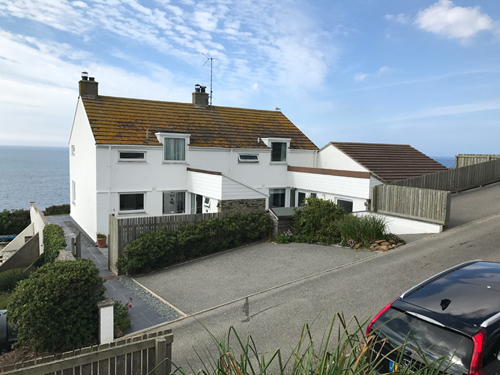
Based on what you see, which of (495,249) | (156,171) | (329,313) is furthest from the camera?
(156,171)

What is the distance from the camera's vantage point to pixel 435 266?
11516mm

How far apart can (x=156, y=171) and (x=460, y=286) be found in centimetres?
1721

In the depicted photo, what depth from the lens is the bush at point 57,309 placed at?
26.7 ft

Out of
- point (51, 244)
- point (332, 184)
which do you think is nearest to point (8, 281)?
point (51, 244)

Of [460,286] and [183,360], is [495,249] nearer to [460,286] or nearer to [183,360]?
[460,286]

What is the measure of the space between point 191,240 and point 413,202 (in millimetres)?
9274

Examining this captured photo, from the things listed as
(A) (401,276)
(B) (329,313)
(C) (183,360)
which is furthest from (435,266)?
(C) (183,360)

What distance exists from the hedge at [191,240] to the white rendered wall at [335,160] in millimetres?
8179

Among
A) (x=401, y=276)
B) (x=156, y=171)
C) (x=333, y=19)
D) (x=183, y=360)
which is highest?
(x=333, y=19)

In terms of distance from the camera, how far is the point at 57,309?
8289 mm

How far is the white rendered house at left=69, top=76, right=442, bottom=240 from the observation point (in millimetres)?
19188

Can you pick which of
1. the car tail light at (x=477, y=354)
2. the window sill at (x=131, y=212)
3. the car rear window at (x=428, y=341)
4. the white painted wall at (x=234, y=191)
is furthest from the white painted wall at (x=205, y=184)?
the car tail light at (x=477, y=354)

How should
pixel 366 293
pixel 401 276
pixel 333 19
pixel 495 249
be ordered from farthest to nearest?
pixel 333 19, pixel 495 249, pixel 401 276, pixel 366 293

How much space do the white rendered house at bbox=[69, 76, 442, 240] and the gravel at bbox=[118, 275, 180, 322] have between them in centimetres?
589
